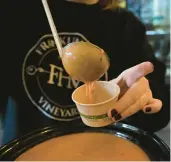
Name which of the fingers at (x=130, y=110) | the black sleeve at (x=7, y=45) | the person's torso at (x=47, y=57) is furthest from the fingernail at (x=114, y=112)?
the black sleeve at (x=7, y=45)

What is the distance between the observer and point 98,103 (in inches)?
22.6

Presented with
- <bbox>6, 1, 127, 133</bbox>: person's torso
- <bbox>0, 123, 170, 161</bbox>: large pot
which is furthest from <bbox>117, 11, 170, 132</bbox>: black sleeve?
<bbox>0, 123, 170, 161</bbox>: large pot

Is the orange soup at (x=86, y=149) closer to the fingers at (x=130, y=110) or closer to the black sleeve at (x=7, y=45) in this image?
the fingers at (x=130, y=110)

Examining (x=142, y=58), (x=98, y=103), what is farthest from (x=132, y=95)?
(x=142, y=58)

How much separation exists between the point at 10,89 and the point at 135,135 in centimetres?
51

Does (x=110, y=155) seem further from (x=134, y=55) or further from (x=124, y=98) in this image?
(x=134, y=55)

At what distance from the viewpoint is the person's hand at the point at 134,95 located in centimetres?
62

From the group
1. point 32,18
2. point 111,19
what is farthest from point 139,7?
point 32,18

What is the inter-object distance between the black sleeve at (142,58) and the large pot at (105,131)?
0.33 m

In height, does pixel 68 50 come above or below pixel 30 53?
above

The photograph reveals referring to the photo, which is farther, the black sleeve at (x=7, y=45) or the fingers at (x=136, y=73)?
the black sleeve at (x=7, y=45)

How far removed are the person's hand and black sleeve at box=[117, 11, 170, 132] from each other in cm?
34

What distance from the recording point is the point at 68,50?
22.7 inches

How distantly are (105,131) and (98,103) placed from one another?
149 mm
